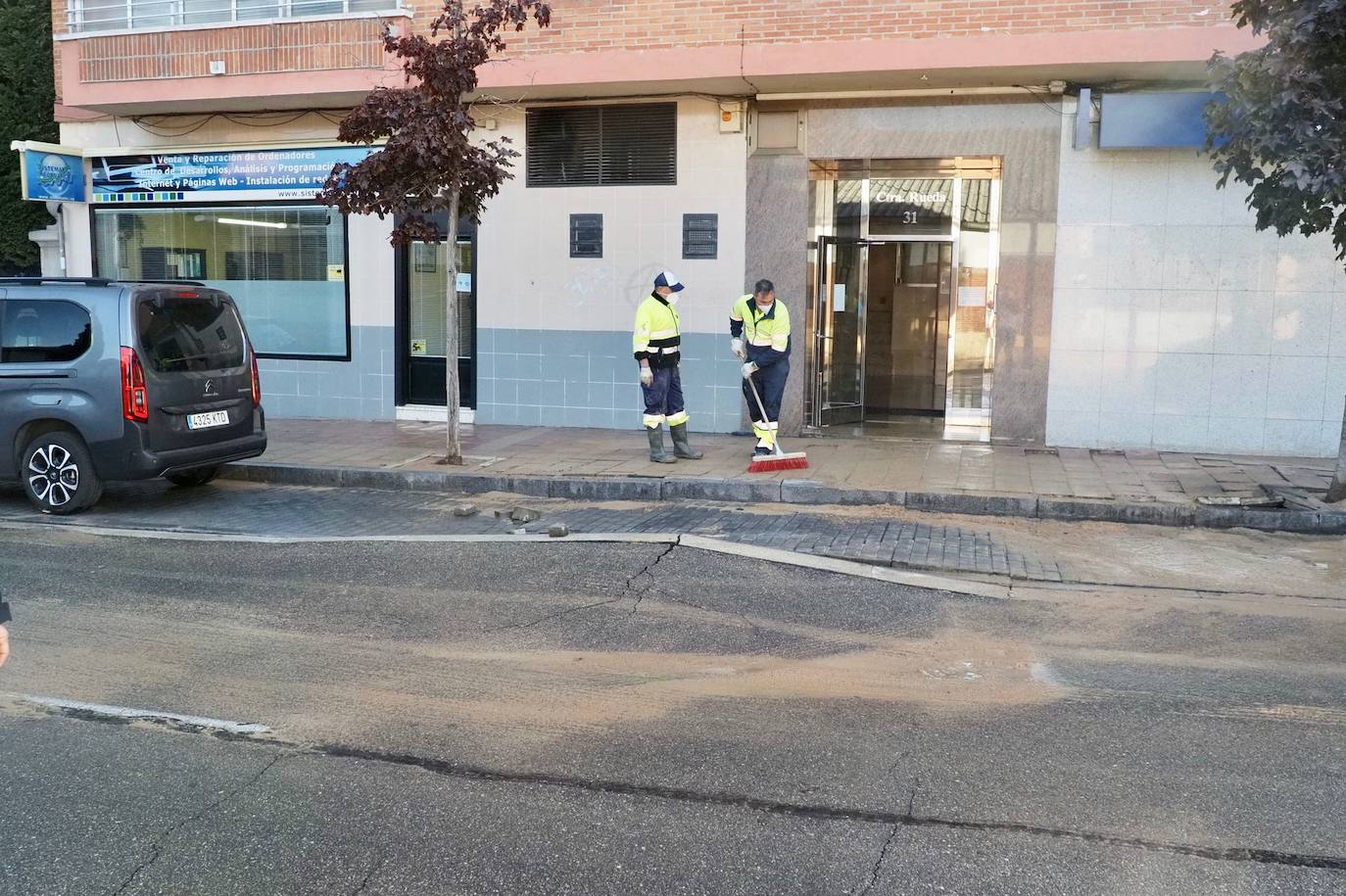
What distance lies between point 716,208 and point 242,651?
868cm

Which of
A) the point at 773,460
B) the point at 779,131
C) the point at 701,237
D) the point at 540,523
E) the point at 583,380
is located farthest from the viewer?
the point at 583,380

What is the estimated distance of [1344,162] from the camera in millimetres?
8422

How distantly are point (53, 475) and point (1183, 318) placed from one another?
10732 mm

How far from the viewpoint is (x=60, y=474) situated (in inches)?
380

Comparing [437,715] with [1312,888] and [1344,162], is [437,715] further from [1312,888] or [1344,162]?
[1344,162]

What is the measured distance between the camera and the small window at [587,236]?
45.3ft

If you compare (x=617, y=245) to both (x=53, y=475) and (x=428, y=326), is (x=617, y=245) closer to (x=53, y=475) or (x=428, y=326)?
(x=428, y=326)

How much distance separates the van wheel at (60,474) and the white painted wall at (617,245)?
18.8 ft

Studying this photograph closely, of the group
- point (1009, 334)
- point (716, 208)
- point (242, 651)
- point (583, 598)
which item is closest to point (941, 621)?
point (583, 598)

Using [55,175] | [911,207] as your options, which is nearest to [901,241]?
[911,207]

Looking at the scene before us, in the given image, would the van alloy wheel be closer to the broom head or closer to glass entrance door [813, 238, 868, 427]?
the broom head

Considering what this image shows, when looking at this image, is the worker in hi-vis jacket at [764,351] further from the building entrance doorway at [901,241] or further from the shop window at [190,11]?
the shop window at [190,11]

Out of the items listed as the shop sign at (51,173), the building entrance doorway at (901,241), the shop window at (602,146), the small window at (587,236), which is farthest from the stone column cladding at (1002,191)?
the shop sign at (51,173)

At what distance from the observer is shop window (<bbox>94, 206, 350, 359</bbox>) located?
15242 mm
